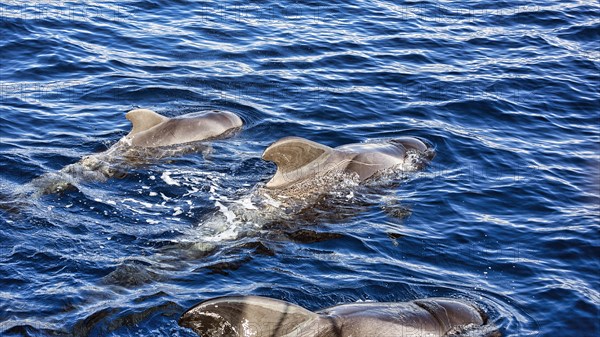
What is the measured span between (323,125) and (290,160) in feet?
9.93

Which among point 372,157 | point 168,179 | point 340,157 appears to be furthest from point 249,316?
point 372,157

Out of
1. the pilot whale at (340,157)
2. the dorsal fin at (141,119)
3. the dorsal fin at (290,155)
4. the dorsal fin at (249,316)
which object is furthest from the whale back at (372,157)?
the dorsal fin at (249,316)

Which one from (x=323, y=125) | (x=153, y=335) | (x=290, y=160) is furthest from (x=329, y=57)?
(x=153, y=335)

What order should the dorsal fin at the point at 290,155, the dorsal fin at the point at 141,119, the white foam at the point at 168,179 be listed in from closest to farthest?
1. the dorsal fin at the point at 290,155
2. the white foam at the point at 168,179
3. the dorsal fin at the point at 141,119

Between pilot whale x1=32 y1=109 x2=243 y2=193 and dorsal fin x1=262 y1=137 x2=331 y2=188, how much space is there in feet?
6.70

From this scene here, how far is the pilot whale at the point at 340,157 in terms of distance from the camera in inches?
491

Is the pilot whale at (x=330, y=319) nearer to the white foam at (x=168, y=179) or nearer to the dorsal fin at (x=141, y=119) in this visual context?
the white foam at (x=168, y=179)

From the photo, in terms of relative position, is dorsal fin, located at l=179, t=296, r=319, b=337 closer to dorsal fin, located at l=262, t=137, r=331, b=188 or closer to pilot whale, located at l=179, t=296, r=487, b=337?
pilot whale, located at l=179, t=296, r=487, b=337

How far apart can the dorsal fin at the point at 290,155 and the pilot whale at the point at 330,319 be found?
3.33m

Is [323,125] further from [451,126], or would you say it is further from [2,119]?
[2,119]

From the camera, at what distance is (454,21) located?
2166cm

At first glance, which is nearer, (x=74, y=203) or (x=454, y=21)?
(x=74, y=203)

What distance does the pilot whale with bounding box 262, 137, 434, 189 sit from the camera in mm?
12469

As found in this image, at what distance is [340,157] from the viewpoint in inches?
520
